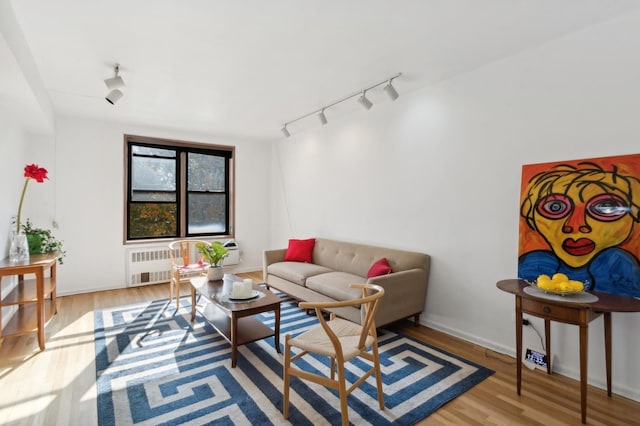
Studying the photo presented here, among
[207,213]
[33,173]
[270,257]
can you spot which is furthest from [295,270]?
[33,173]

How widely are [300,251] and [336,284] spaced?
1366 mm

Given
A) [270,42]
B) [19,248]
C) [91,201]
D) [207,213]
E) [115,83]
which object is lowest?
[19,248]

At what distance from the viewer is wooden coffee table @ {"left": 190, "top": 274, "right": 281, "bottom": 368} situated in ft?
8.87

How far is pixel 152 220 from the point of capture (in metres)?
5.39

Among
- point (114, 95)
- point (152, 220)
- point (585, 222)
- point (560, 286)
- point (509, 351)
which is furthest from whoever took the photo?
point (152, 220)

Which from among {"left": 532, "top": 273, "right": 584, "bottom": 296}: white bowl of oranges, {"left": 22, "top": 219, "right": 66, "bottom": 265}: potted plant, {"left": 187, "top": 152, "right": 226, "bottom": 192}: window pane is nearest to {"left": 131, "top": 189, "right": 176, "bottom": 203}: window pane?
{"left": 187, "top": 152, "right": 226, "bottom": 192}: window pane

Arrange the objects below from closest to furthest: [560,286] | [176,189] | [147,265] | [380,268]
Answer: [560,286] → [380,268] → [147,265] → [176,189]

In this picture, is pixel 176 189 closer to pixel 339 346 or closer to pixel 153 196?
pixel 153 196

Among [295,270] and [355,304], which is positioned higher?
[355,304]

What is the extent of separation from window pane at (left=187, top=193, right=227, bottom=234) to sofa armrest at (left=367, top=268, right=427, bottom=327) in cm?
386

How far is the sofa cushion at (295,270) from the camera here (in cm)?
404

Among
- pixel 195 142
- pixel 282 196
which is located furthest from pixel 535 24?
pixel 195 142

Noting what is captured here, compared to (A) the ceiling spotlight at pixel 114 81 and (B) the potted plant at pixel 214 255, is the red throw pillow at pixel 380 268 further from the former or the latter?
(A) the ceiling spotlight at pixel 114 81

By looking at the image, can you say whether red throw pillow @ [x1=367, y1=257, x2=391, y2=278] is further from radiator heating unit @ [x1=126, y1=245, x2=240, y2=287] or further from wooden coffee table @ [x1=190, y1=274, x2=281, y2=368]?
radiator heating unit @ [x1=126, y1=245, x2=240, y2=287]
